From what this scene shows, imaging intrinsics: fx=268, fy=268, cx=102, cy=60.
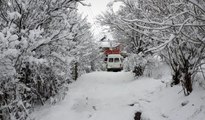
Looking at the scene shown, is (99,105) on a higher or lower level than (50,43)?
lower

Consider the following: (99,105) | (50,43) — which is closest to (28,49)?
(50,43)

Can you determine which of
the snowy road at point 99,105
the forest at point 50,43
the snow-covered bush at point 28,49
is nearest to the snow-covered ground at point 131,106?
the snowy road at point 99,105

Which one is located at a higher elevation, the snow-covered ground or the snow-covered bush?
the snow-covered bush

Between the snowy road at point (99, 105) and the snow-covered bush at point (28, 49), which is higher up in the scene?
the snow-covered bush at point (28, 49)

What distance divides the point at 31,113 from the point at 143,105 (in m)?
3.39

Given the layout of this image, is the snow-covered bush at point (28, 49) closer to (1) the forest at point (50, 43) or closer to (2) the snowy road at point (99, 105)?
(1) the forest at point (50, 43)

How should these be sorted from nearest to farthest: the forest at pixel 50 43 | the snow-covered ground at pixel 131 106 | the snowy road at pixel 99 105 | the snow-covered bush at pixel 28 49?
the forest at pixel 50 43 < the snow-covered bush at pixel 28 49 < the snow-covered ground at pixel 131 106 < the snowy road at pixel 99 105

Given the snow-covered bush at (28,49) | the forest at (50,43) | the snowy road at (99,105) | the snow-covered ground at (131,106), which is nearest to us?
the forest at (50,43)

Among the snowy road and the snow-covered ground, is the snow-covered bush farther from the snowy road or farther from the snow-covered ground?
the snow-covered ground

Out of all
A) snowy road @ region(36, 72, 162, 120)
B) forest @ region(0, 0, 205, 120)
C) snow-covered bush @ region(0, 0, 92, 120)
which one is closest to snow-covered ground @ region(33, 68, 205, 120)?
snowy road @ region(36, 72, 162, 120)

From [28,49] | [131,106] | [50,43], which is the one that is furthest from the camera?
[131,106]

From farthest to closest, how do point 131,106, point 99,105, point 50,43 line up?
point 99,105
point 131,106
point 50,43

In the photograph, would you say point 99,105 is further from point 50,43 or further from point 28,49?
point 28,49

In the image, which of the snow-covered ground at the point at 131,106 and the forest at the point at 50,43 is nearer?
the forest at the point at 50,43
